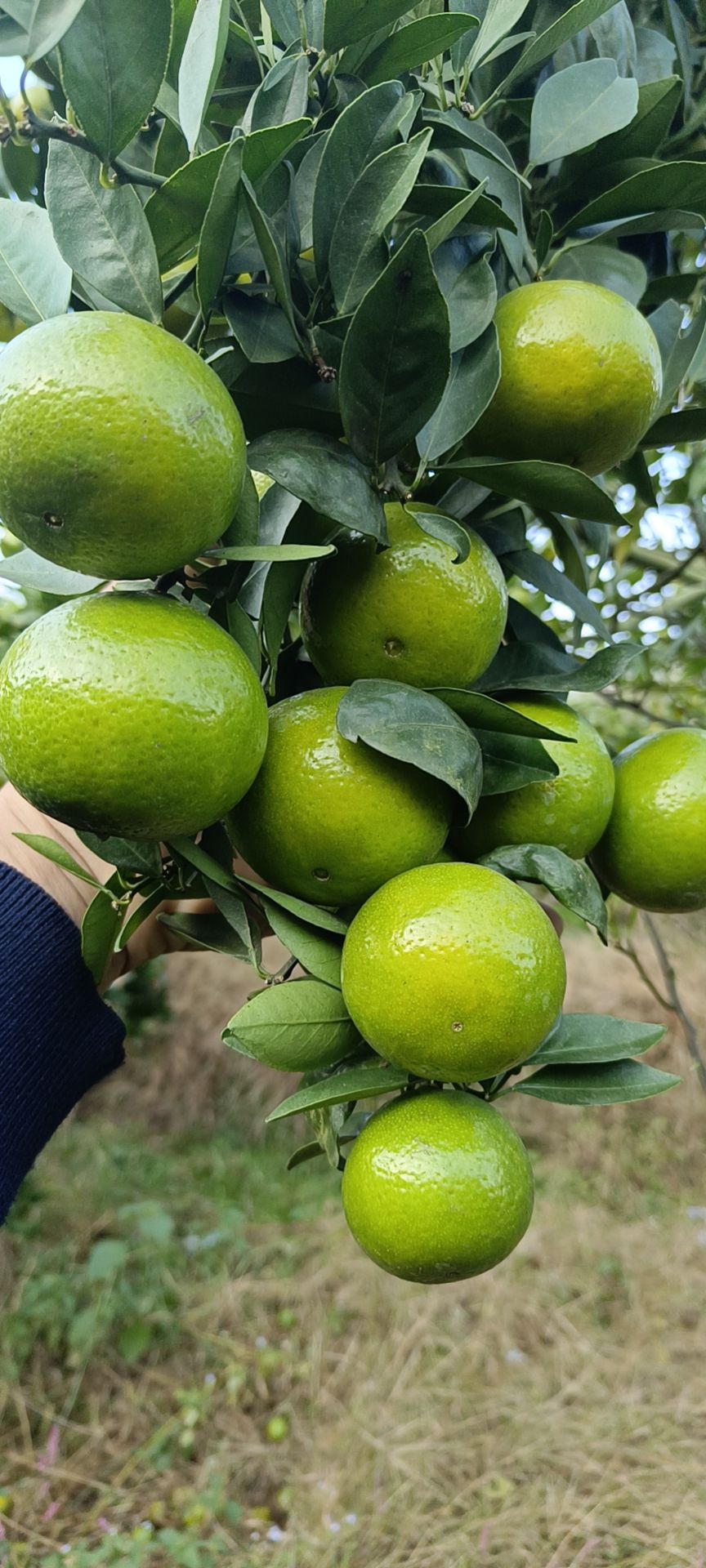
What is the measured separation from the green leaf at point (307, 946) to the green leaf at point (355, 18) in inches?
17.2

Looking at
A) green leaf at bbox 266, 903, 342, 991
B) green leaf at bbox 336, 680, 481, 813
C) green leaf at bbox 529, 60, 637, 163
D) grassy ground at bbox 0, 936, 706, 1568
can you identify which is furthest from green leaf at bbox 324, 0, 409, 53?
grassy ground at bbox 0, 936, 706, 1568

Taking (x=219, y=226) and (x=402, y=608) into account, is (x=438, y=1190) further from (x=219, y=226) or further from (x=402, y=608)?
(x=219, y=226)

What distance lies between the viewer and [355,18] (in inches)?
19.1

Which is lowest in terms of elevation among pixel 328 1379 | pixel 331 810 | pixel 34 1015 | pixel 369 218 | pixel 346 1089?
pixel 328 1379

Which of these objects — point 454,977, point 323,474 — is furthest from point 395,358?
point 454,977

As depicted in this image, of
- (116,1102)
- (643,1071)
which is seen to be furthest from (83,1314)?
(643,1071)

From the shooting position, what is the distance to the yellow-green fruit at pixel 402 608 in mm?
513

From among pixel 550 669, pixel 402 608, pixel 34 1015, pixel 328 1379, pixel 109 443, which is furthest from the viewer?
pixel 328 1379

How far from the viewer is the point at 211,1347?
2.34 metres

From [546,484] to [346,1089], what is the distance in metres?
0.32

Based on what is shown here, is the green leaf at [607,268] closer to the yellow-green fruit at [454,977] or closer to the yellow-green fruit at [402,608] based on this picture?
the yellow-green fruit at [402,608]

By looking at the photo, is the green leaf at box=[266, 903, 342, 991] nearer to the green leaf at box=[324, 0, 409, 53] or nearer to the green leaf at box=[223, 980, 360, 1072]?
the green leaf at box=[223, 980, 360, 1072]

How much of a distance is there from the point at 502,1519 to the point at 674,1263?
3.29 ft

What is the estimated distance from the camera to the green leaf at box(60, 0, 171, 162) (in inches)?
17.1
